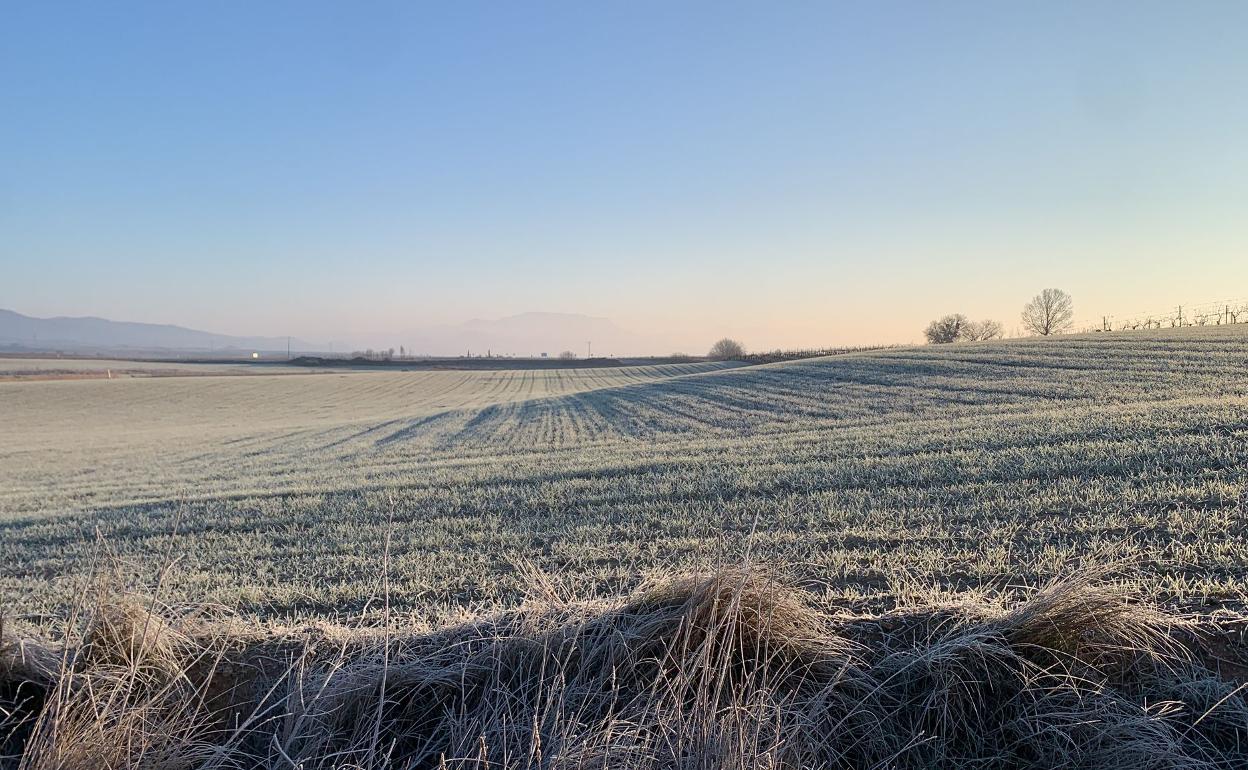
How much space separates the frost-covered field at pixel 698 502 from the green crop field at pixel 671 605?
7 cm

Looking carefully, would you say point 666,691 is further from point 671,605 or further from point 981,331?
point 981,331

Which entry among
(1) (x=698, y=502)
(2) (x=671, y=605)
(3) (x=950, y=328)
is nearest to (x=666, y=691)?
(2) (x=671, y=605)

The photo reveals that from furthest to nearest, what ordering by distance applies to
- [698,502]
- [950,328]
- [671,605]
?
1. [950,328]
2. [698,502]
3. [671,605]

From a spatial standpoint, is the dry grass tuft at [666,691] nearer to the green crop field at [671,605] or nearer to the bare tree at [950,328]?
the green crop field at [671,605]

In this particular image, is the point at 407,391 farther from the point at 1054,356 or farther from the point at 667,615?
the point at 667,615

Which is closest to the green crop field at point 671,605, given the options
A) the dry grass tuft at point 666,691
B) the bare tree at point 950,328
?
the dry grass tuft at point 666,691

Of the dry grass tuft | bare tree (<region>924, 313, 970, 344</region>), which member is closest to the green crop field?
the dry grass tuft

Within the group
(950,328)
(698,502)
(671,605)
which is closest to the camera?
(671,605)

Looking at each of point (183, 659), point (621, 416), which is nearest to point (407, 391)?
point (621, 416)

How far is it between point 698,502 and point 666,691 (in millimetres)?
6845

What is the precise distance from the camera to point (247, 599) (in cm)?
647

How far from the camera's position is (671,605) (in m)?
3.59

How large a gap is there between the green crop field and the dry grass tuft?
0.02 metres

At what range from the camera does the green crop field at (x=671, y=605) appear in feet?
9.69
